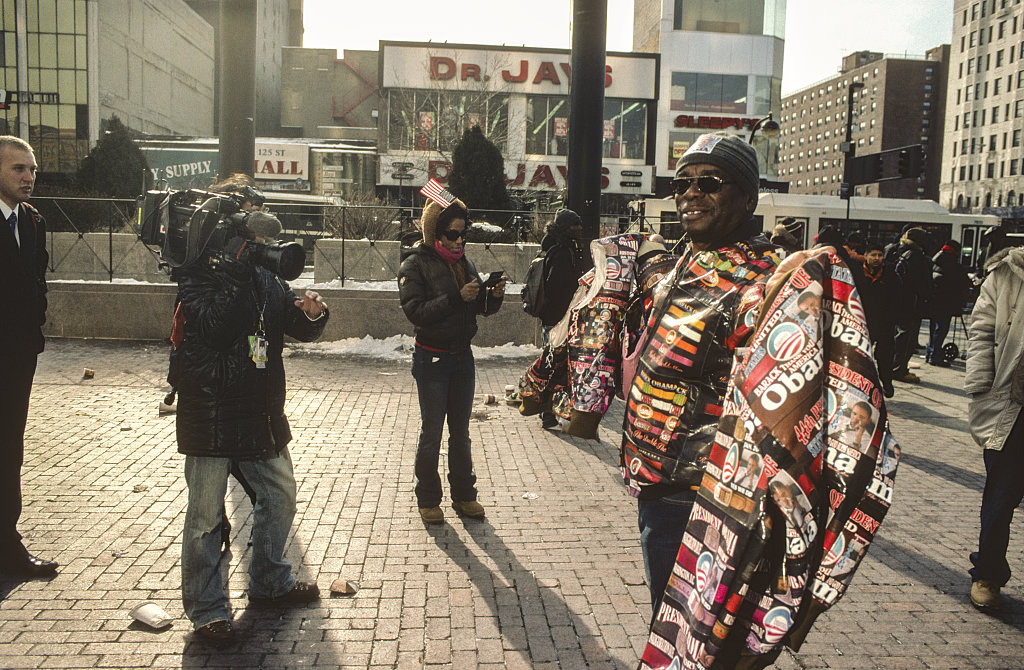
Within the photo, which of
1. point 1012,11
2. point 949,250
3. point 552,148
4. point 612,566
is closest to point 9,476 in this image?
point 612,566

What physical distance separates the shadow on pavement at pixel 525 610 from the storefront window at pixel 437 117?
35045mm

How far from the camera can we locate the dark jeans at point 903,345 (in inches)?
440

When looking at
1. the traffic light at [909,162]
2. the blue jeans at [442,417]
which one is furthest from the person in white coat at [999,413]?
the traffic light at [909,162]

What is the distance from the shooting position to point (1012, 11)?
94.0m

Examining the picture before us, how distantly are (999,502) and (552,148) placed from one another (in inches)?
1462

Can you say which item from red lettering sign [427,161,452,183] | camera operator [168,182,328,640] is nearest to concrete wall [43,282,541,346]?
camera operator [168,182,328,640]

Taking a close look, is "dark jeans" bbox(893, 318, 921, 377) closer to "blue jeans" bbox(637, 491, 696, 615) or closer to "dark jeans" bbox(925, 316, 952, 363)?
"dark jeans" bbox(925, 316, 952, 363)

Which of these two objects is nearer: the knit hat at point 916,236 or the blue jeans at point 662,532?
the blue jeans at point 662,532

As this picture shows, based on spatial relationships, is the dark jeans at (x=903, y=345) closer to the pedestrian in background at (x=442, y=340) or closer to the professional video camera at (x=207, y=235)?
the pedestrian in background at (x=442, y=340)

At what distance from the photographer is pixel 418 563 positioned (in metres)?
4.50

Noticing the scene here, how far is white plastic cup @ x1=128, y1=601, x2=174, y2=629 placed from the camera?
363 cm

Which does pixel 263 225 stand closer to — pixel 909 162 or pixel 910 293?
pixel 910 293

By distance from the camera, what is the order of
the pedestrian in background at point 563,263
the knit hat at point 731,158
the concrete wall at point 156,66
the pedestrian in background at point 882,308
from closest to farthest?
the knit hat at point 731,158, the pedestrian in background at point 563,263, the pedestrian in background at point 882,308, the concrete wall at point 156,66

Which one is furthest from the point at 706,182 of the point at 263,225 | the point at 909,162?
the point at 909,162
